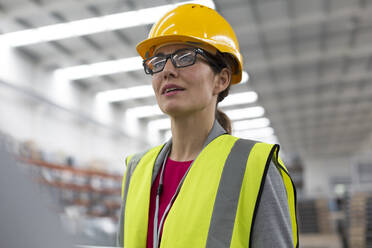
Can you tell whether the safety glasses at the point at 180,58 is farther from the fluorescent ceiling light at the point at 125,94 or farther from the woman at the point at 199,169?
the fluorescent ceiling light at the point at 125,94

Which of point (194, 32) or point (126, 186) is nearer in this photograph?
point (194, 32)

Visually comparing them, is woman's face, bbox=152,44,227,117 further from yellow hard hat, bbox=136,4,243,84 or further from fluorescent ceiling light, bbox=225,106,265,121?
fluorescent ceiling light, bbox=225,106,265,121

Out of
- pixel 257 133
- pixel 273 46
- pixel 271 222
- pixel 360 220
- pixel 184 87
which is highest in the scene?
pixel 273 46

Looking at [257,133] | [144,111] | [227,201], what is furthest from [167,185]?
[257,133]

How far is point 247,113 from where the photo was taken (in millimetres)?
18250

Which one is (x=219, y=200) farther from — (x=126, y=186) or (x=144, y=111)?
(x=144, y=111)

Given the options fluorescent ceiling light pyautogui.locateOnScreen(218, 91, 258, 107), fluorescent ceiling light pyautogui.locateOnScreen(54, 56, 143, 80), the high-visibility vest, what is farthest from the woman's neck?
fluorescent ceiling light pyautogui.locateOnScreen(218, 91, 258, 107)

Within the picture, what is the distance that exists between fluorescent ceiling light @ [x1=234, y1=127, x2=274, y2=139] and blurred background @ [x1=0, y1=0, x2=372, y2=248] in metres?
3.06

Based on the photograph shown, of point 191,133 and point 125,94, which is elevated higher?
point 125,94

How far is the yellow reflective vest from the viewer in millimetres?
1020

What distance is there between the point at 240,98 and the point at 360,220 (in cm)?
848

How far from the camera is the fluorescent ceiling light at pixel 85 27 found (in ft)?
29.9

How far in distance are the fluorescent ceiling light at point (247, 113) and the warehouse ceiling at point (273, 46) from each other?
18.3 inches

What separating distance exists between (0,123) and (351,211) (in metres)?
9.27
